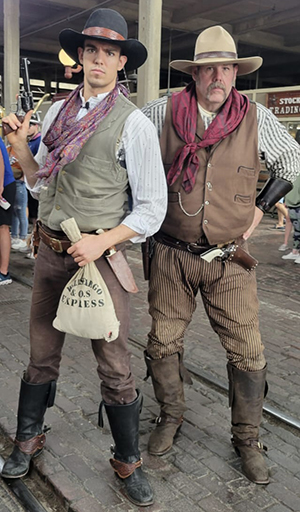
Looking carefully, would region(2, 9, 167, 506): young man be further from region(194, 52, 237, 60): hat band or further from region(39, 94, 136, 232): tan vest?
region(194, 52, 237, 60): hat band

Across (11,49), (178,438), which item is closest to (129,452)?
(178,438)

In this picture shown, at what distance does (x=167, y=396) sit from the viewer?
3.05 metres

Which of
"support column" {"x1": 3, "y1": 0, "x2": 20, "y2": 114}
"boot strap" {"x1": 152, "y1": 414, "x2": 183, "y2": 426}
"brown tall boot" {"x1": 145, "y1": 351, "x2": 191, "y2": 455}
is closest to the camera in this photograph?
"brown tall boot" {"x1": 145, "y1": 351, "x2": 191, "y2": 455}

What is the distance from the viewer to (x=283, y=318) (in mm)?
5668

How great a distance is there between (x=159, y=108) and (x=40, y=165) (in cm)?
71

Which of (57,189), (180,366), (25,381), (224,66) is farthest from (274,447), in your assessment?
(224,66)

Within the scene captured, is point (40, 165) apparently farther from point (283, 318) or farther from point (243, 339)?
point (283, 318)

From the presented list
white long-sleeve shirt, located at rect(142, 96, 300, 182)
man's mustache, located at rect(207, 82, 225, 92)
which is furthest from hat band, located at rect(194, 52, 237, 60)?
white long-sleeve shirt, located at rect(142, 96, 300, 182)

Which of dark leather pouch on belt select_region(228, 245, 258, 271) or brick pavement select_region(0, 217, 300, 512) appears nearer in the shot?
brick pavement select_region(0, 217, 300, 512)

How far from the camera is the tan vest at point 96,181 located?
2400mm

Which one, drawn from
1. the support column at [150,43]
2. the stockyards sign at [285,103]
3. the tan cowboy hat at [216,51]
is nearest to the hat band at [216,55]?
the tan cowboy hat at [216,51]

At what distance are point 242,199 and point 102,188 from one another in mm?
801

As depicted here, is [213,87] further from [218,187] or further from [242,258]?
[242,258]

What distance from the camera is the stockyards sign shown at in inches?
554
